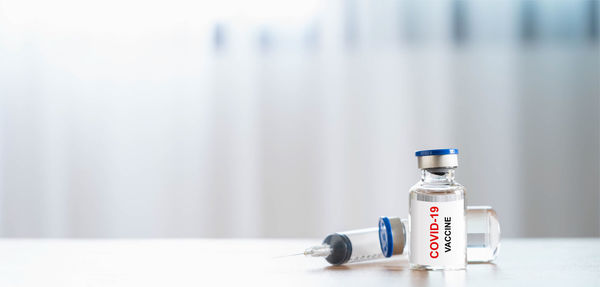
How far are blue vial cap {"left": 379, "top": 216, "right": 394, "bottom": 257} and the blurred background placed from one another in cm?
101

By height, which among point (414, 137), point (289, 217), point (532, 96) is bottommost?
point (289, 217)

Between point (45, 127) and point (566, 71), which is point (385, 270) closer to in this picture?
point (566, 71)

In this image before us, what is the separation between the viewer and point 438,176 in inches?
25.1

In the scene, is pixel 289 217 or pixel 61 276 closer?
pixel 61 276

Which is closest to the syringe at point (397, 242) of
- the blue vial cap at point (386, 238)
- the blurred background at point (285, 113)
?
the blue vial cap at point (386, 238)

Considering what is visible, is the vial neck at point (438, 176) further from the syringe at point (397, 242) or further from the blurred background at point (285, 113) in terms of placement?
the blurred background at point (285, 113)

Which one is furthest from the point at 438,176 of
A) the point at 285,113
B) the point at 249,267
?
the point at 285,113

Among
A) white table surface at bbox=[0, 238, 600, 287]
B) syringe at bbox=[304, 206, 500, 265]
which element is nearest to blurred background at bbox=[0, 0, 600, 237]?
white table surface at bbox=[0, 238, 600, 287]

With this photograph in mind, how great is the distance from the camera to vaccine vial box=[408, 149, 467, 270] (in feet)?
2.00

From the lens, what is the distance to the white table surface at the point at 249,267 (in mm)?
584

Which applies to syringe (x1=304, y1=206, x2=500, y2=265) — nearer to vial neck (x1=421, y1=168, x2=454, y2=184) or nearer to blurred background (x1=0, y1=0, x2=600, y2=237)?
vial neck (x1=421, y1=168, x2=454, y2=184)

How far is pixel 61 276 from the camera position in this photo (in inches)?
24.8

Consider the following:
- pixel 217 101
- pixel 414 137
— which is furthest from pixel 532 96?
Result: pixel 217 101

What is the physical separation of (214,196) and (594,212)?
111 centimetres
